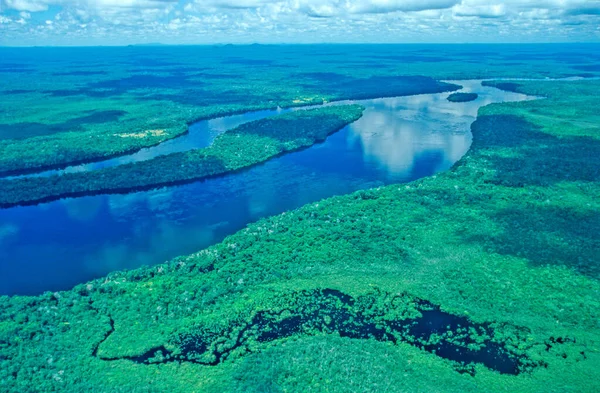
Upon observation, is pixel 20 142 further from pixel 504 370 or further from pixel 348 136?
pixel 504 370

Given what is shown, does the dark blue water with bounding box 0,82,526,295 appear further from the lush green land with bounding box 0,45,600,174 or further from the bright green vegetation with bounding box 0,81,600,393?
the lush green land with bounding box 0,45,600,174

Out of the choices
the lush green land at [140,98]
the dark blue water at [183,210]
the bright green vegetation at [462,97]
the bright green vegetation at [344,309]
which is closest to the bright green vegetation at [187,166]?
the dark blue water at [183,210]

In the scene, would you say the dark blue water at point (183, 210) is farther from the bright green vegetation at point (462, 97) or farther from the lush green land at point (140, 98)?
the bright green vegetation at point (462, 97)

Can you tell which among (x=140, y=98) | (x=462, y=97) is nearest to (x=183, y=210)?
(x=140, y=98)

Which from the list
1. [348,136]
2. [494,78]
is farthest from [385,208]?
[494,78]

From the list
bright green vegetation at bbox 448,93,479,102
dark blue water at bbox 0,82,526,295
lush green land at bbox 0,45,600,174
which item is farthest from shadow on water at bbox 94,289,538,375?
bright green vegetation at bbox 448,93,479,102

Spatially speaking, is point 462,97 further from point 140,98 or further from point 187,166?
point 140,98
